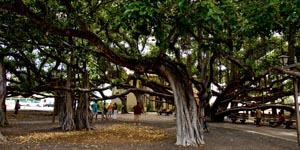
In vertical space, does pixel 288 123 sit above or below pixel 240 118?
below

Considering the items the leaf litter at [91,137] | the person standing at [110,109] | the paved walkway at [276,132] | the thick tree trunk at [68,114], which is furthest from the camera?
the person standing at [110,109]

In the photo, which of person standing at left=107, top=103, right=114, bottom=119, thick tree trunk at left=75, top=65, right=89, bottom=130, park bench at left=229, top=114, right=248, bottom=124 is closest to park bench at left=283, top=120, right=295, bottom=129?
park bench at left=229, top=114, right=248, bottom=124

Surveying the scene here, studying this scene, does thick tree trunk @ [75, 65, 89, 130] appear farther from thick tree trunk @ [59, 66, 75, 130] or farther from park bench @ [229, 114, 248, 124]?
park bench @ [229, 114, 248, 124]

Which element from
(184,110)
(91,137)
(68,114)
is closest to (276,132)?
(184,110)

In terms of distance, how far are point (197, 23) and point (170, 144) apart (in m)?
4.16

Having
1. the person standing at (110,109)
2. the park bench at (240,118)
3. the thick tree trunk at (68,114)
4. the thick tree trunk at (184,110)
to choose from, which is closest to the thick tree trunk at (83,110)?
the thick tree trunk at (68,114)

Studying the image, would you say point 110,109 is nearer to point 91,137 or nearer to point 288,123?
point 91,137

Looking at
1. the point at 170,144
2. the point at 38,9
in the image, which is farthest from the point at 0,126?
the point at 170,144

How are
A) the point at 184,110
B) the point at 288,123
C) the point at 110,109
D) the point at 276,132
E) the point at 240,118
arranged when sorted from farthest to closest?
the point at 110,109 < the point at 240,118 < the point at 288,123 < the point at 276,132 < the point at 184,110

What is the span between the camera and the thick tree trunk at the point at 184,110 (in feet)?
28.9

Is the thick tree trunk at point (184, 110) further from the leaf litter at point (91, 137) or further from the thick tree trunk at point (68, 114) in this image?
the thick tree trunk at point (68, 114)

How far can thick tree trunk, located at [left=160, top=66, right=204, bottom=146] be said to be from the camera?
881 cm

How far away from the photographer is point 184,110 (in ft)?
29.4

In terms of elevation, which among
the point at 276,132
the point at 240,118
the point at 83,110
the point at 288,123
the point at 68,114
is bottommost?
the point at 276,132
